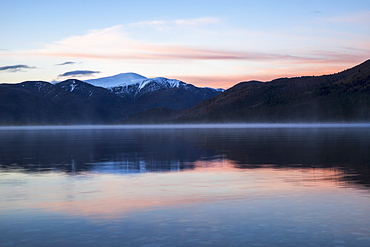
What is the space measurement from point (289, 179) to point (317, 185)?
1.85m

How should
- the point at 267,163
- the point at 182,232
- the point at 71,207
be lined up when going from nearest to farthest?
the point at 182,232 < the point at 71,207 < the point at 267,163

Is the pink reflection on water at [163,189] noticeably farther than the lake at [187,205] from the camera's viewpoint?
Yes

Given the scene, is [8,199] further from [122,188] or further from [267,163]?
[267,163]

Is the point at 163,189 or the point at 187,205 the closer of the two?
the point at 187,205

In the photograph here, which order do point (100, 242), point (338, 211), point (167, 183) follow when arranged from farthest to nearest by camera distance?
point (167, 183) → point (338, 211) → point (100, 242)

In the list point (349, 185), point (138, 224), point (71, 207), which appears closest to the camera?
point (138, 224)

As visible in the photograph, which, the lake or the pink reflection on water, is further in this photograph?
the pink reflection on water

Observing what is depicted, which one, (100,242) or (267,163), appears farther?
(267,163)

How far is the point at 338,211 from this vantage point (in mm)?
13781

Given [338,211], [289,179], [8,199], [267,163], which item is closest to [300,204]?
[338,211]

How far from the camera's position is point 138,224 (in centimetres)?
1248

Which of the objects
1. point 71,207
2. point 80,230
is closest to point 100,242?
point 80,230

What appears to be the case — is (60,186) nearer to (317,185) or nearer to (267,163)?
(317,185)

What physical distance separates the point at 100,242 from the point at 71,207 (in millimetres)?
4186
